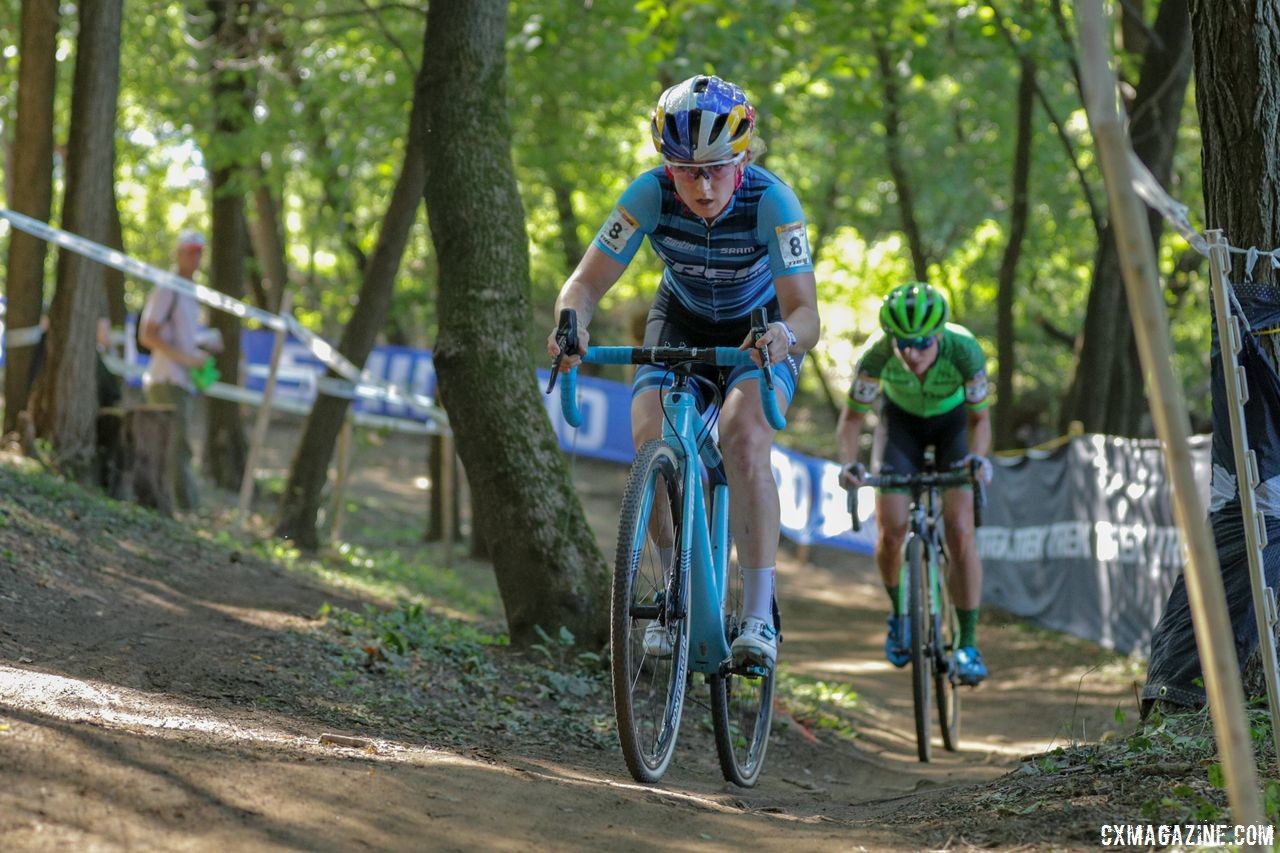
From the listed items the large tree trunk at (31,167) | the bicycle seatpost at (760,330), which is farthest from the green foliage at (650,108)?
the bicycle seatpost at (760,330)

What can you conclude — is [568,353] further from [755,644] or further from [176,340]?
[176,340]

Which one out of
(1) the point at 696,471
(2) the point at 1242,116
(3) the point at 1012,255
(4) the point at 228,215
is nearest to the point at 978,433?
(2) the point at 1242,116

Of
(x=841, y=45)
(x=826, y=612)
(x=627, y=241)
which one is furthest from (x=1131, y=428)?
(x=627, y=241)

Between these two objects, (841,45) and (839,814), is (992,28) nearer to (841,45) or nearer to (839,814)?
(841,45)

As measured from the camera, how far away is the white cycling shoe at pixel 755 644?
5043 mm

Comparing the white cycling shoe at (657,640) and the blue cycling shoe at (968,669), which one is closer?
the white cycling shoe at (657,640)

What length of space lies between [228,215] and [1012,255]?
10.3 metres

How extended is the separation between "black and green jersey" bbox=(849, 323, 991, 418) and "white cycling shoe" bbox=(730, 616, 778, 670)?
9.38ft

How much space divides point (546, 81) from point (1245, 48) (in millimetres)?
11309

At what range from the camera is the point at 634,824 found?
159 inches

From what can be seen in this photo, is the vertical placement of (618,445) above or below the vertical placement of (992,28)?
below

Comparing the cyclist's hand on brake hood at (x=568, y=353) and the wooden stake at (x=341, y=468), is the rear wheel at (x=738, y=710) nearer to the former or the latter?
the cyclist's hand on brake hood at (x=568, y=353)

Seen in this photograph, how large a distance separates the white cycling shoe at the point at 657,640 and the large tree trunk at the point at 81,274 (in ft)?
22.4

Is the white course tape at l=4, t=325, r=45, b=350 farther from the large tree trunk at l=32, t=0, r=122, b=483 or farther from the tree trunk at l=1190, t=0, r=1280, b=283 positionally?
the tree trunk at l=1190, t=0, r=1280, b=283
